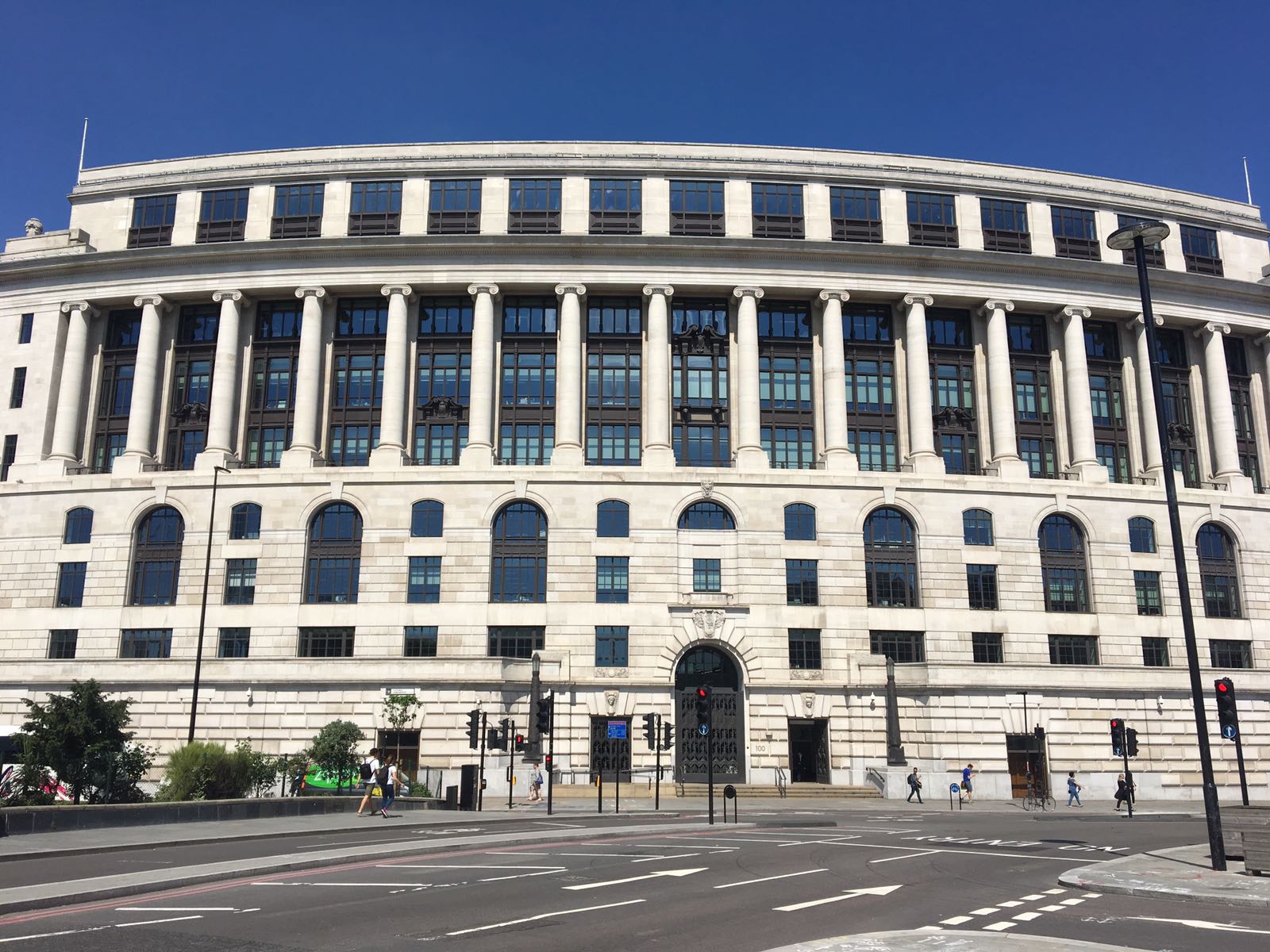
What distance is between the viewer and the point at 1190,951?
14602 millimetres

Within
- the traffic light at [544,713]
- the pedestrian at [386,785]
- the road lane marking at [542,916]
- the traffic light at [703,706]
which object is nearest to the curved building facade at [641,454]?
the traffic light at [544,713]

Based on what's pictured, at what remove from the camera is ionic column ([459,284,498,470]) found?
2416 inches

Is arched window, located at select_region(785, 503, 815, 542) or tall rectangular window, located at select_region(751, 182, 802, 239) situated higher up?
tall rectangular window, located at select_region(751, 182, 802, 239)

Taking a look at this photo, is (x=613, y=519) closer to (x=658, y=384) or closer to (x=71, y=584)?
(x=658, y=384)

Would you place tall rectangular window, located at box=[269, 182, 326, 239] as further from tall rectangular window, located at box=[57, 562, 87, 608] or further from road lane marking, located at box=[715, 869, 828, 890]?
road lane marking, located at box=[715, 869, 828, 890]

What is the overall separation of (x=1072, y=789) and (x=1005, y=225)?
35.2 m

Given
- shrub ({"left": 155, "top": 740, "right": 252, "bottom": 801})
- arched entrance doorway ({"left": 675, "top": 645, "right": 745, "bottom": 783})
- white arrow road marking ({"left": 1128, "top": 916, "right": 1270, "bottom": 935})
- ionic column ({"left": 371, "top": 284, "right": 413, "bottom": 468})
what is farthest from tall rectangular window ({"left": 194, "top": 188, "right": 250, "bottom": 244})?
white arrow road marking ({"left": 1128, "top": 916, "right": 1270, "bottom": 935})

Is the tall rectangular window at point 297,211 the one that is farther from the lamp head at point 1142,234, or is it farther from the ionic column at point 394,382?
the lamp head at point 1142,234

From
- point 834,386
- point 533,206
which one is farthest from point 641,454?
point 533,206

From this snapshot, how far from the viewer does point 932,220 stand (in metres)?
67.1

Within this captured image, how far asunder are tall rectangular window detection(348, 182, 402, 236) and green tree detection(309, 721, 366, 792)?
32053 millimetres

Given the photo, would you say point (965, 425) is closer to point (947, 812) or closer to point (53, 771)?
point (947, 812)

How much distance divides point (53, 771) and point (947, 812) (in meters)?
35.6

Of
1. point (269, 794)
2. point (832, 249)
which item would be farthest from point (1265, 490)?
point (269, 794)
